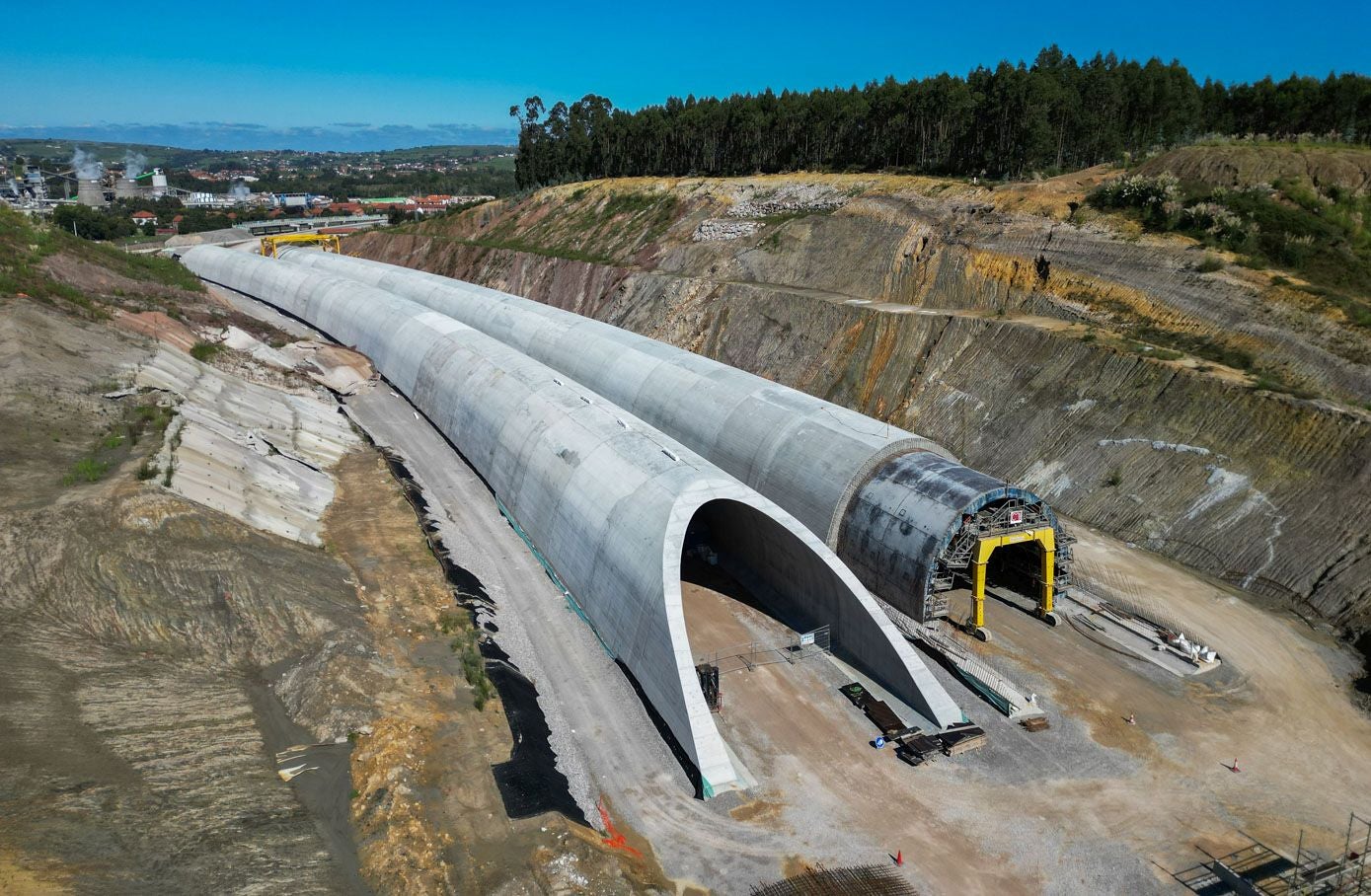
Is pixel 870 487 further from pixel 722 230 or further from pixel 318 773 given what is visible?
pixel 722 230

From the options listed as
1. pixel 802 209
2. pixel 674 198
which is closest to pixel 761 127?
pixel 674 198

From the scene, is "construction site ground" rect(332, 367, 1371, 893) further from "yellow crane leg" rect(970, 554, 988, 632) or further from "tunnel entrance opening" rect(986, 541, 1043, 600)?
"tunnel entrance opening" rect(986, 541, 1043, 600)

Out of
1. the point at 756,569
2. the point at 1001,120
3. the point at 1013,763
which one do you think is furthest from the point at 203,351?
the point at 1001,120

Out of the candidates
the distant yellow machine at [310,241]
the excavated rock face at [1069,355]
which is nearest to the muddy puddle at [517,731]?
the excavated rock face at [1069,355]

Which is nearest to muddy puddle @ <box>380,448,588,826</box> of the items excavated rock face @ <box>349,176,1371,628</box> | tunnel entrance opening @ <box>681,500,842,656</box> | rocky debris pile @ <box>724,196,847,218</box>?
tunnel entrance opening @ <box>681,500,842,656</box>

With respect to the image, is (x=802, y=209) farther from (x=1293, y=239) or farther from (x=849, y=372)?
(x=1293, y=239)

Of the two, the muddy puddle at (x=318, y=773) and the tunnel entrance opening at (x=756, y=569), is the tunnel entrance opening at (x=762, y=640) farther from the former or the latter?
the muddy puddle at (x=318, y=773)
